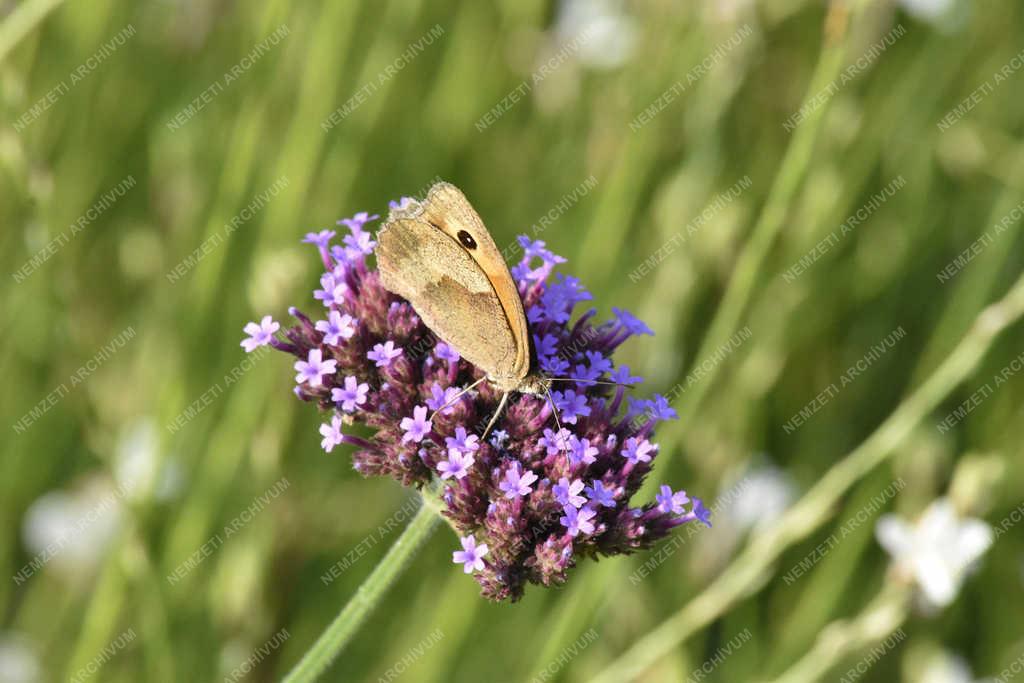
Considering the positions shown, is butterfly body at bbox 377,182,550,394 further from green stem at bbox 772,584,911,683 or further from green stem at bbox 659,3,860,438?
green stem at bbox 772,584,911,683

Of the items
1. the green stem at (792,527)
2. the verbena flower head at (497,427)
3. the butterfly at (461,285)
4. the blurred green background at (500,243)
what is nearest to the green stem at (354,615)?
the verbena flower head at (497,427)

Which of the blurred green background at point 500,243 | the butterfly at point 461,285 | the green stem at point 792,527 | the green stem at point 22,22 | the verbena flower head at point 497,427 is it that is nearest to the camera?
the verbena flower head at point 497,427

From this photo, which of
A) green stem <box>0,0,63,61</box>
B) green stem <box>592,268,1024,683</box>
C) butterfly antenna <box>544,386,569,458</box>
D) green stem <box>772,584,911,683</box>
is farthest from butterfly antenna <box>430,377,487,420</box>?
green stem <box>0,0,63,61</box>

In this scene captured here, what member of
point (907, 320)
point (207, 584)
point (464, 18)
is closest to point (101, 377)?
point (207, 584)

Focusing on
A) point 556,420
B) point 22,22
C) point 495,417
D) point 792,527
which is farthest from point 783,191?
point 22,22

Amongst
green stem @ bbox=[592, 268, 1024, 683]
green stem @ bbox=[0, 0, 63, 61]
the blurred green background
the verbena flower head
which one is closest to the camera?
the verbena flower head

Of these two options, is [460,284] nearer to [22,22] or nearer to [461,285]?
[461,285]

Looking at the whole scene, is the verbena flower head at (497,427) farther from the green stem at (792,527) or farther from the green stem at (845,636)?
the green stem at (845,636)
